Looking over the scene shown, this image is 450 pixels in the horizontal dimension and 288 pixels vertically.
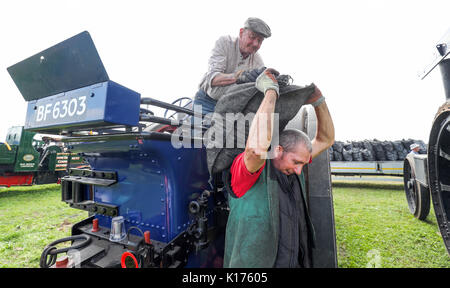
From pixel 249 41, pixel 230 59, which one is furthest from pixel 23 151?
pixel 249 41

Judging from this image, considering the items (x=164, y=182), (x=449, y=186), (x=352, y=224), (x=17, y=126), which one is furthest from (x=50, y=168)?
(x=449, y=186)

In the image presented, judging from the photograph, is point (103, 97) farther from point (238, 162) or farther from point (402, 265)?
point (402, 265)

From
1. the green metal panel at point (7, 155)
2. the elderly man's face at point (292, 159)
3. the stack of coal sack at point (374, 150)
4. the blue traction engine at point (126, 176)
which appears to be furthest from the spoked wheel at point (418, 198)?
the green metal panel at point (7, 155)

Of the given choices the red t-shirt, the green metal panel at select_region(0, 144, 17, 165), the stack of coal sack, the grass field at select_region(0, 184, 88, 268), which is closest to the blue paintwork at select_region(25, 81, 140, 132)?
the red t-shirt

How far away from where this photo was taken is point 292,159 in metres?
1.38

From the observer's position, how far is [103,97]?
1.15m

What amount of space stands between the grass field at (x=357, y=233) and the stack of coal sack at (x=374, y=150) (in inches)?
100

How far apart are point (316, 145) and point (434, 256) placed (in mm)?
2781

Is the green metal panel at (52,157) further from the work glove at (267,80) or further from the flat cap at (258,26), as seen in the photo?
the work glove at (267,80)

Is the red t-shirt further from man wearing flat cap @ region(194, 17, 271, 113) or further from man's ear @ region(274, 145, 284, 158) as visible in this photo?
man wearing flat cap @ region(194, 17, 271, 113)

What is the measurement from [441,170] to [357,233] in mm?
1844

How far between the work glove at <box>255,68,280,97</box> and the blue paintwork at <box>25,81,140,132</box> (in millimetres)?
846

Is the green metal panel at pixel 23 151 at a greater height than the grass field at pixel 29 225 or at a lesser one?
greater

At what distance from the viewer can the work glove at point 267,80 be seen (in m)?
1.29
